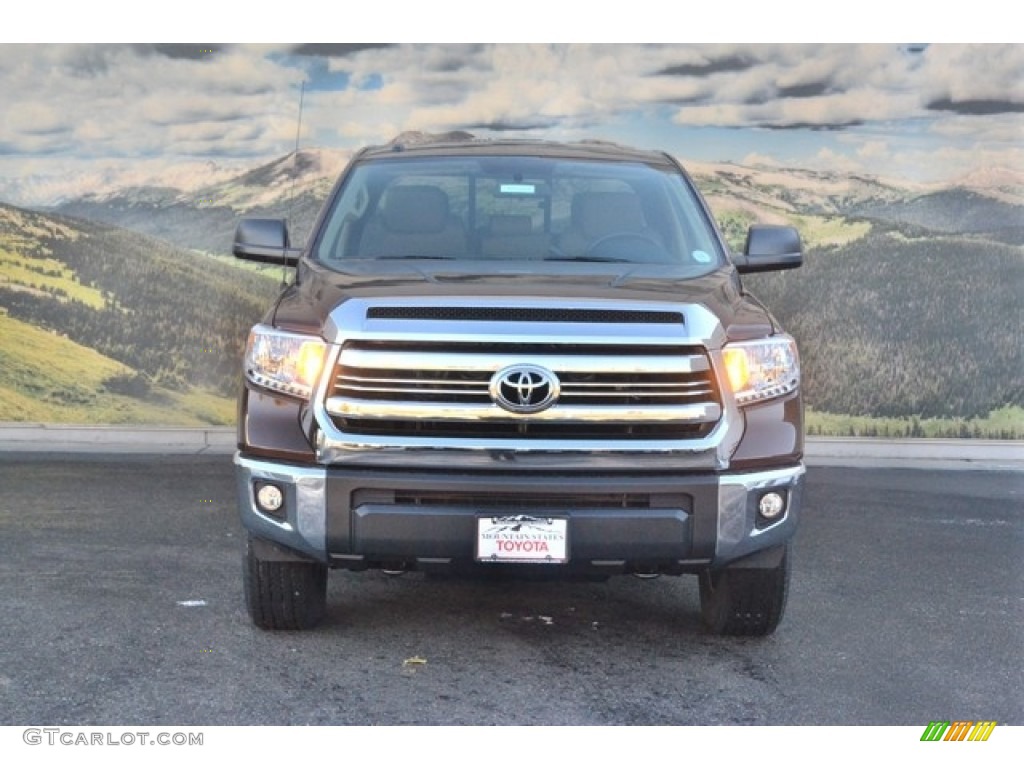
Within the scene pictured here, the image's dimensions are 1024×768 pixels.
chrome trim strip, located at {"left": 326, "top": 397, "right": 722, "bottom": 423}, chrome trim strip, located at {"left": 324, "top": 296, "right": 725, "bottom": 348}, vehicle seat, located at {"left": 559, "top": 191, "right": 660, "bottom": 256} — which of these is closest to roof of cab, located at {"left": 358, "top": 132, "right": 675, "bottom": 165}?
vehicle seat, located at {"left": 559, "top": 191, "right": 660, "bottom": 256}

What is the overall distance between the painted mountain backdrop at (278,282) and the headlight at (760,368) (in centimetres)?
637

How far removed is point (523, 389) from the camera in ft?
16.4

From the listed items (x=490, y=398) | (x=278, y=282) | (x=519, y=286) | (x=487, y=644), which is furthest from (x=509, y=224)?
(x=278, y=282)

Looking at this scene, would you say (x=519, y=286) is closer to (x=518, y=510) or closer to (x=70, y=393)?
(x=518, y=510)

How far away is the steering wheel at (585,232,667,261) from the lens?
6.14m

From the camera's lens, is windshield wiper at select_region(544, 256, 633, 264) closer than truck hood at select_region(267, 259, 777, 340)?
No

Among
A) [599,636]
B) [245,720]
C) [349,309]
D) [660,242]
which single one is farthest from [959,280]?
[245,720]

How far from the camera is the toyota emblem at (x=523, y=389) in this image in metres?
4.98

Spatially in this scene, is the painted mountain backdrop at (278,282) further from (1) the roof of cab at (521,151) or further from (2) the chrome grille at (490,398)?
(2) the chrome grille at (490,398)

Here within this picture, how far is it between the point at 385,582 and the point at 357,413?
1926mm

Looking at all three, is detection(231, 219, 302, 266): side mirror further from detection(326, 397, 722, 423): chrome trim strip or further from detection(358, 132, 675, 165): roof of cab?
detection(326, 397, 722, 423): chrome trim strip

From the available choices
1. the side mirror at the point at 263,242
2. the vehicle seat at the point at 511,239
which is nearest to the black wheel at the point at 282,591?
the side mirror at the point at 263,242

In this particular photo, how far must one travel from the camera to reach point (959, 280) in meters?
11.7
